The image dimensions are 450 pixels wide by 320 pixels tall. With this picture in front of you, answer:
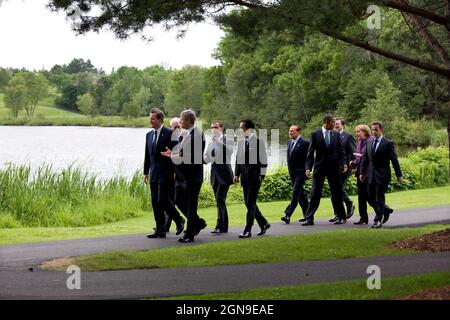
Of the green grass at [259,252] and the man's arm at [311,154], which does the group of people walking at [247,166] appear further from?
the green grass at [259,252]

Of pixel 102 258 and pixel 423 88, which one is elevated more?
pixel 423 88

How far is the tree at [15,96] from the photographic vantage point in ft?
262

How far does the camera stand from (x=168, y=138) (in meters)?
12.8

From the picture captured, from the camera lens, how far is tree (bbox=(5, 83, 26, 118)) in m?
80.0

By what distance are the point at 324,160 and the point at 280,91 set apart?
202ft

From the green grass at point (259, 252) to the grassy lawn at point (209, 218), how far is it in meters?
3.12

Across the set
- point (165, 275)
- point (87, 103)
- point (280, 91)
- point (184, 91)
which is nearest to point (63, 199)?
point (165, 275)

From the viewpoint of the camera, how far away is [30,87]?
86.8 metres

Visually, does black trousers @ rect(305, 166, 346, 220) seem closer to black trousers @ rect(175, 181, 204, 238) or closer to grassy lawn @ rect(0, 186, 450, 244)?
grassy lawn @ rect(0, 186, 450, 244)

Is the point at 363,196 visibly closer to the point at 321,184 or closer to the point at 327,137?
the point at 321,184

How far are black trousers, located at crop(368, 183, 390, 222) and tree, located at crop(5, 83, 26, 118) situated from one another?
228ft

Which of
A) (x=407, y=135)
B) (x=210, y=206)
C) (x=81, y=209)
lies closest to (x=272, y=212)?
(x=210, y=206)
